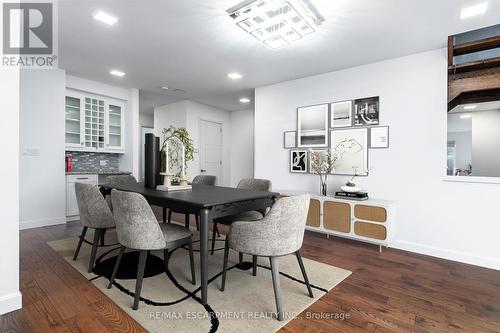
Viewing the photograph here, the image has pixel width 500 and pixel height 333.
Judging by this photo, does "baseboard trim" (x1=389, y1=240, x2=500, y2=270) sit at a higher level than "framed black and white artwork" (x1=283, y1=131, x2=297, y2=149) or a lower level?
lower

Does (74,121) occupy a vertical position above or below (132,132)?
above

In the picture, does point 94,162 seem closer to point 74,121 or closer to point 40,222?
point 74,121

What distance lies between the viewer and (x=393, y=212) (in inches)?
126

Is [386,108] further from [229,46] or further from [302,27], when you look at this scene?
[229,46]

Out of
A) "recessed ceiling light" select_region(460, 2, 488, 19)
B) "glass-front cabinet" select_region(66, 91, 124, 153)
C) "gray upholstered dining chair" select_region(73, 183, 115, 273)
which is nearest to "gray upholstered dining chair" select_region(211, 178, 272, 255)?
"gray upholstered dining chair" select_region(73, 183, 115, 273)

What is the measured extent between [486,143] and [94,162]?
6299mm

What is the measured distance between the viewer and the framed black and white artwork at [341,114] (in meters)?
3.77

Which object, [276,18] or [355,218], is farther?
[355,218]

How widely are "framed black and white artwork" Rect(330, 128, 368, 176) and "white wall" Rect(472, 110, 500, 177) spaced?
3.90 ft

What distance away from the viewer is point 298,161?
4320 millimetres

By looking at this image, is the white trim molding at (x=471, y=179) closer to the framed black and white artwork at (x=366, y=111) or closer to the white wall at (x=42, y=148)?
the framed black and white artwork at (x=366, y=111)

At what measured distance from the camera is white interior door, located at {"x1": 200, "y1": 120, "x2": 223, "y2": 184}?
641 cm

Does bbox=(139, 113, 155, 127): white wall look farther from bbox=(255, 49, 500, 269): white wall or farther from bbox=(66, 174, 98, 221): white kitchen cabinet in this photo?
bbox=(255, 49, 500, 269): white wall

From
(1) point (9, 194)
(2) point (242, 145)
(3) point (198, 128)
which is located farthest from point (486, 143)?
(3) point (198, 128)
